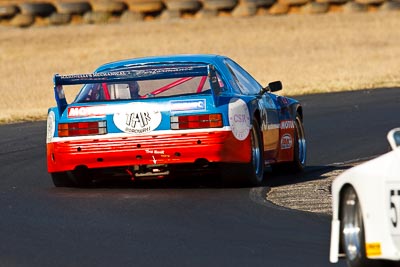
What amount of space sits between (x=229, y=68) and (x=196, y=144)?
1.32 metres

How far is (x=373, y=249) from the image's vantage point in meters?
6.15

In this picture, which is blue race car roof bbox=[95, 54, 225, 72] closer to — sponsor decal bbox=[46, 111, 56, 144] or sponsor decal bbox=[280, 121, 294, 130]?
sponsor decal bbox=[280, 121, 294, 130]

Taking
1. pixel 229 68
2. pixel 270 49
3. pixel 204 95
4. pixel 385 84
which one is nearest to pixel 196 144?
pixel 204 95

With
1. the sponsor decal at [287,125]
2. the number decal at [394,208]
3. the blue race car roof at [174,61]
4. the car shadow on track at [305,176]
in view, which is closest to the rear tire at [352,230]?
the number decal at [394,208]

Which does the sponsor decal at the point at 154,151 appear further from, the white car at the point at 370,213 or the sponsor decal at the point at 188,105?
the white car at the point at 370,213

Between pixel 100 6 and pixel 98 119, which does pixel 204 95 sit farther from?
pixel 100 6

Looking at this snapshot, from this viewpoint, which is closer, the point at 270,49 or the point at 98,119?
the point at 98,119

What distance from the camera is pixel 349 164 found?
13.7m

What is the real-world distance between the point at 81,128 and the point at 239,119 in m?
1.29

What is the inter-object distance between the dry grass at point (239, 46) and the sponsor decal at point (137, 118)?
17094 mm

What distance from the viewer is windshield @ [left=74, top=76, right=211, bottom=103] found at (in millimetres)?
11781

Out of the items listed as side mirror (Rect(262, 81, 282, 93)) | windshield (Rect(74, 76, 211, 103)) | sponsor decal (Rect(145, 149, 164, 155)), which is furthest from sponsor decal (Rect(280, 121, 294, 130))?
sponsor decal (Rect(145, 149, 164, 155))

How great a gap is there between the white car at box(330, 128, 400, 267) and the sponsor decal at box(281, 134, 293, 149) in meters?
5.73

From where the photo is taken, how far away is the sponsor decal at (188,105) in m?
11.0
